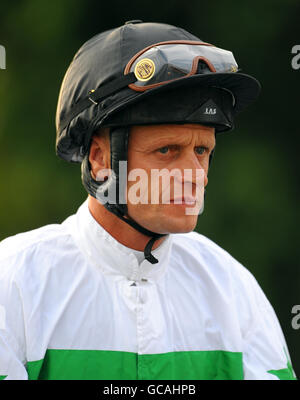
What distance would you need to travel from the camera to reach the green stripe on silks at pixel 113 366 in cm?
231

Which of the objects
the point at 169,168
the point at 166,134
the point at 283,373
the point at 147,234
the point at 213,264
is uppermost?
the point at 166,134

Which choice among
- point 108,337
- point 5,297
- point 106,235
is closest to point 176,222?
point 106,235

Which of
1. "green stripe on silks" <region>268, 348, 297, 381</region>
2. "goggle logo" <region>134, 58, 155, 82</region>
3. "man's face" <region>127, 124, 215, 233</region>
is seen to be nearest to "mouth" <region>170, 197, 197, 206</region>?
"man's face" <region>127, 124, 215, 233</region>

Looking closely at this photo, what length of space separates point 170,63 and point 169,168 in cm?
33

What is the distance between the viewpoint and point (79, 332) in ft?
7.70

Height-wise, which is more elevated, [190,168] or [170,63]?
[170,63]

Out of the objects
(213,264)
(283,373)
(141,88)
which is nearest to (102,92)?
(141,88)

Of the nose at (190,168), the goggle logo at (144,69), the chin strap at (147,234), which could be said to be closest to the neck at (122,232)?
the chin strap at (147,234)

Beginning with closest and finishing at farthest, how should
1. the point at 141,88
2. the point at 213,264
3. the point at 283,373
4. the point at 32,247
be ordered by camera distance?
the point at 141,88
the point at 32,247
the point at 283,373
the point at 213,264

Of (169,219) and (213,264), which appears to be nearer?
(169,219)

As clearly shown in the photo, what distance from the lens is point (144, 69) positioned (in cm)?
233

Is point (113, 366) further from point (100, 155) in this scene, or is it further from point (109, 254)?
point (100, 155)

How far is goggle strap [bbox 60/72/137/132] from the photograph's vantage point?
2.36 m

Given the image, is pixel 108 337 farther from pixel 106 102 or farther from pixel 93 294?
pixel 106 102
